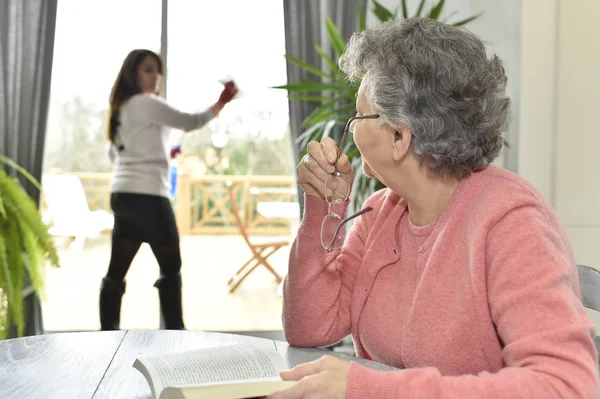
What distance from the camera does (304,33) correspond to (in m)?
3.79

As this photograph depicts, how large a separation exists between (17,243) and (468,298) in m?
2.12

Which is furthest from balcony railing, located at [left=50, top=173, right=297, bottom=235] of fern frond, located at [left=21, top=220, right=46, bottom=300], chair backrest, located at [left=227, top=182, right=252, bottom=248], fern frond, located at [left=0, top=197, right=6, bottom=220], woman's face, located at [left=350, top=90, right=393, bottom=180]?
woman's face, located at [left=350, top=90, right=393, bottom=180]

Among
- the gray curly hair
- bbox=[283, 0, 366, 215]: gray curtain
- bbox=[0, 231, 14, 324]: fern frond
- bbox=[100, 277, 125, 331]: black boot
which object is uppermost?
bbox=[283, 0, 366, 215]: gray curtain

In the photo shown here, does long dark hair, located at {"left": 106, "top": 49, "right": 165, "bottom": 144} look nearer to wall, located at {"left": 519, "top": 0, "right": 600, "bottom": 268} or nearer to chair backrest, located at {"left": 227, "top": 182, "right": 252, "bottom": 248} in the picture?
chair backrest, located at {"left": 227, "top": 182, "right": 252, "bottom": 248}

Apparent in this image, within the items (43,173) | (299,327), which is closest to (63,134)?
(43,173)

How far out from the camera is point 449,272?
121cm

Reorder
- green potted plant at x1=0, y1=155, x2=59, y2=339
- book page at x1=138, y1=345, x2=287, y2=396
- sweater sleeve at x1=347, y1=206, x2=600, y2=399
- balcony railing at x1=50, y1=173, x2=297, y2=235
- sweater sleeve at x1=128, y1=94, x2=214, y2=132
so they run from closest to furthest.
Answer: sweater sleeve at x1=347, y1=206, x2=600, y2=399, book page at x1=138, y1=345, x2=287, y2=396, green potted plant at x1=0, y1=155, x2=59, y2=339, sweater sleeve at x1=128, y1=94, x2=214, y2=132, balcony railing at x1=50, y1=173, x2=297, y2=235

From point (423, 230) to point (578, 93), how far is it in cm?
192

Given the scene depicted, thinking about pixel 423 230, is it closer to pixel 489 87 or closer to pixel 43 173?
pixel 489 87

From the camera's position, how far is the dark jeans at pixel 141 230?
11.0ft

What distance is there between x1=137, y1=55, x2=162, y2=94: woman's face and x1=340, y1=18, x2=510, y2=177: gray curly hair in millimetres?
2270

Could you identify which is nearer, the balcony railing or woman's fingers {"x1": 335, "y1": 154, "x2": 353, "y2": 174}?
woman's fingers {"x1": 335, "y1": 154, "x2": 353, "y2": 174}

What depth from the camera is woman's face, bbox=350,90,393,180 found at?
1316mm

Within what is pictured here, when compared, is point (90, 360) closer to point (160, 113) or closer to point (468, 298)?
point (468, 298)
